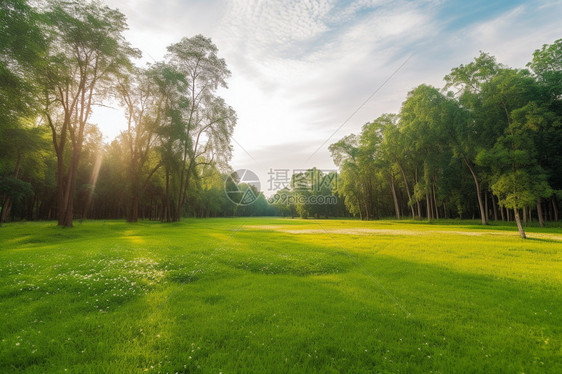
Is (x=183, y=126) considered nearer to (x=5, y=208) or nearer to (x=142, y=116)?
(x=142, y=116)

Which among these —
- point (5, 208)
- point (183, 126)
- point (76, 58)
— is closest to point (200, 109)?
point (183, 126)

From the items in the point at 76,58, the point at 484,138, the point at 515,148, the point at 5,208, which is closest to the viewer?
the point at 76,58

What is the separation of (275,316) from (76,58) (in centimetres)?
3260

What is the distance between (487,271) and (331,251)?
783cm

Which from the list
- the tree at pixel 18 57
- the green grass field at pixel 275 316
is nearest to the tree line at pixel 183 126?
the tree at pixel 18 57

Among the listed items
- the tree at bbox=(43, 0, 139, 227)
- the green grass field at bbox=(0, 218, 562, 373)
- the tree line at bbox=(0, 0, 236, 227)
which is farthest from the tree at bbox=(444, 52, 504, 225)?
the tree at bbox=(43, 0, 139, 227)

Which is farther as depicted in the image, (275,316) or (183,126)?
(183,126)

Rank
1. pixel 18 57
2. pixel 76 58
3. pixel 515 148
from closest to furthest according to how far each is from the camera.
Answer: pixel 18 57 → pixel 76 58 → pixel 515 148

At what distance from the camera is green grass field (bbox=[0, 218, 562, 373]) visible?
4422 mm

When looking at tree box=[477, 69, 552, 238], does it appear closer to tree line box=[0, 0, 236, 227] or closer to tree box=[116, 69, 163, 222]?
tree line box=[0, 0, 236, 227]

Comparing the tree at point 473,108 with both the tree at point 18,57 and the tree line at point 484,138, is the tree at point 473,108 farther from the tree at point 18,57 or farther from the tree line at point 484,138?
the tree at point 18,57

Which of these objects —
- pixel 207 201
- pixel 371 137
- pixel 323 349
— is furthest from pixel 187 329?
pixel 207 201

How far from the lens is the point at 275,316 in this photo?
6.23 meters

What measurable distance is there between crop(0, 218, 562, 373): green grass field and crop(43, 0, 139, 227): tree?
1834 centimetres
